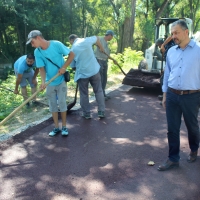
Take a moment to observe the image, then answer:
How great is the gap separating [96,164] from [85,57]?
7.71ft

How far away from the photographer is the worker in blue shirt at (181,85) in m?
3.14

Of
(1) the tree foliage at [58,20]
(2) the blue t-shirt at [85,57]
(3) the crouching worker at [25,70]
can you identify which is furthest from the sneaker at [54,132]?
(1) the tree foliage at [58,20]

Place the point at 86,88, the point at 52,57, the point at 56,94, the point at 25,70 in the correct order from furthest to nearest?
the point at 25,70
the point at 86,88
the point at 56,94
the point at 52,57

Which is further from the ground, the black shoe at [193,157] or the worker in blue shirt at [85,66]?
the worker in blue shirt at [85,66]

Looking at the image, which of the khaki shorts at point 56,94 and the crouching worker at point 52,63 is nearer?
the crouching worker at point 52,63

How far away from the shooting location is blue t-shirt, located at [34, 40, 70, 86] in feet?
14.5

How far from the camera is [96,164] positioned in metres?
3.81

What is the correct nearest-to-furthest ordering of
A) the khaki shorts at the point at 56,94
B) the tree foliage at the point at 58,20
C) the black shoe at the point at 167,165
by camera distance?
the black shoe at the point at 167,165, the khaki shorts at the point at 56,94, the tree foliage at the point at 58,20

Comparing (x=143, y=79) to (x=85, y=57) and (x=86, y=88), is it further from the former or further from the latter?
(x=85, y=57)

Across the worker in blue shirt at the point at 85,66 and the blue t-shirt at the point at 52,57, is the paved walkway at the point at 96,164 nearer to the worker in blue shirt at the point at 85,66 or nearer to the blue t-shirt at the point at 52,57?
the worker in blue shirt at the point at 85,66

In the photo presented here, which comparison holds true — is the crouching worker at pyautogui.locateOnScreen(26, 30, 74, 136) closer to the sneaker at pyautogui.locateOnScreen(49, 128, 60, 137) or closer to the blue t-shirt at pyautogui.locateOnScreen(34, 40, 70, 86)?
the blue t-shirt at pyautogui.locateOnScreen(34, 40, 70, 86)

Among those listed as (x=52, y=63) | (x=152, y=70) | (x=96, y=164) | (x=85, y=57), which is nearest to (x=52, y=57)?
(x=52, y=63)

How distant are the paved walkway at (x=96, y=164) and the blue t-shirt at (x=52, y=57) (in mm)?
1141

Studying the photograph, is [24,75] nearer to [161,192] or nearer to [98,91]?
[98,91]
